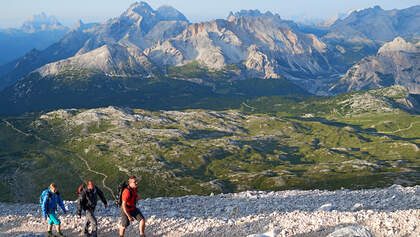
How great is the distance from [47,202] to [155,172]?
163m

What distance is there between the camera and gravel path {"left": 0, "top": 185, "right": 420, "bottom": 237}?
27.0 m

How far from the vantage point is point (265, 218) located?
102 ft

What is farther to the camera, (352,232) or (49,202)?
(49,202)

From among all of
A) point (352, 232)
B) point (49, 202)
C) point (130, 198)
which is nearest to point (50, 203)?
point (49, 202)

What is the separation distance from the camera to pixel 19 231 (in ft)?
119

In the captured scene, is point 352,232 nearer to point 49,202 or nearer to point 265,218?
point 265,218

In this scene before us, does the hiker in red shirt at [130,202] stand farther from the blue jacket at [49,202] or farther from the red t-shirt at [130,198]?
the blue jacket at [49,202]

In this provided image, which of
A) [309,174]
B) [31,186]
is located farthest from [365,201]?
[31,186]

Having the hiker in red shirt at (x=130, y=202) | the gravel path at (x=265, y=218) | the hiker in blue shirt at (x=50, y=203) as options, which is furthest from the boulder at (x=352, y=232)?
the hiker in blue shirt at (x=50, y=203)

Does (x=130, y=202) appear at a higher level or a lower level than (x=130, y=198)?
lower

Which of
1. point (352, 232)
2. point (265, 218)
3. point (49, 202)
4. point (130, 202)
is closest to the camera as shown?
point (352, 232)

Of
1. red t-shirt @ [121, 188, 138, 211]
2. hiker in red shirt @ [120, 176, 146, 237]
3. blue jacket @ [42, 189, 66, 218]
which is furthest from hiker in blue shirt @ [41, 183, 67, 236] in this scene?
red t-shirt @ [121, 188, 138, 211]

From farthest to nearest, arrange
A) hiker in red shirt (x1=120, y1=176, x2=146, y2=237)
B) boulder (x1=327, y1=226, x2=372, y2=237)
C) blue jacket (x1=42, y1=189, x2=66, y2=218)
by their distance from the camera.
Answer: blue jacket (x1=42, y1=189, x2=66, y2=218) → hiker in red shirt (x1=120, y1=176, x2=146, y2=237) → boulder (x1=327, y1=226, x2=372, y2=237)

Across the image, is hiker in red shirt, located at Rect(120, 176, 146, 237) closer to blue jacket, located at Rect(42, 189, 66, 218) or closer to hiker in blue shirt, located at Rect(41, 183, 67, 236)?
hiker in blue shirt, located at Rect(41, 183, 67, 236)
